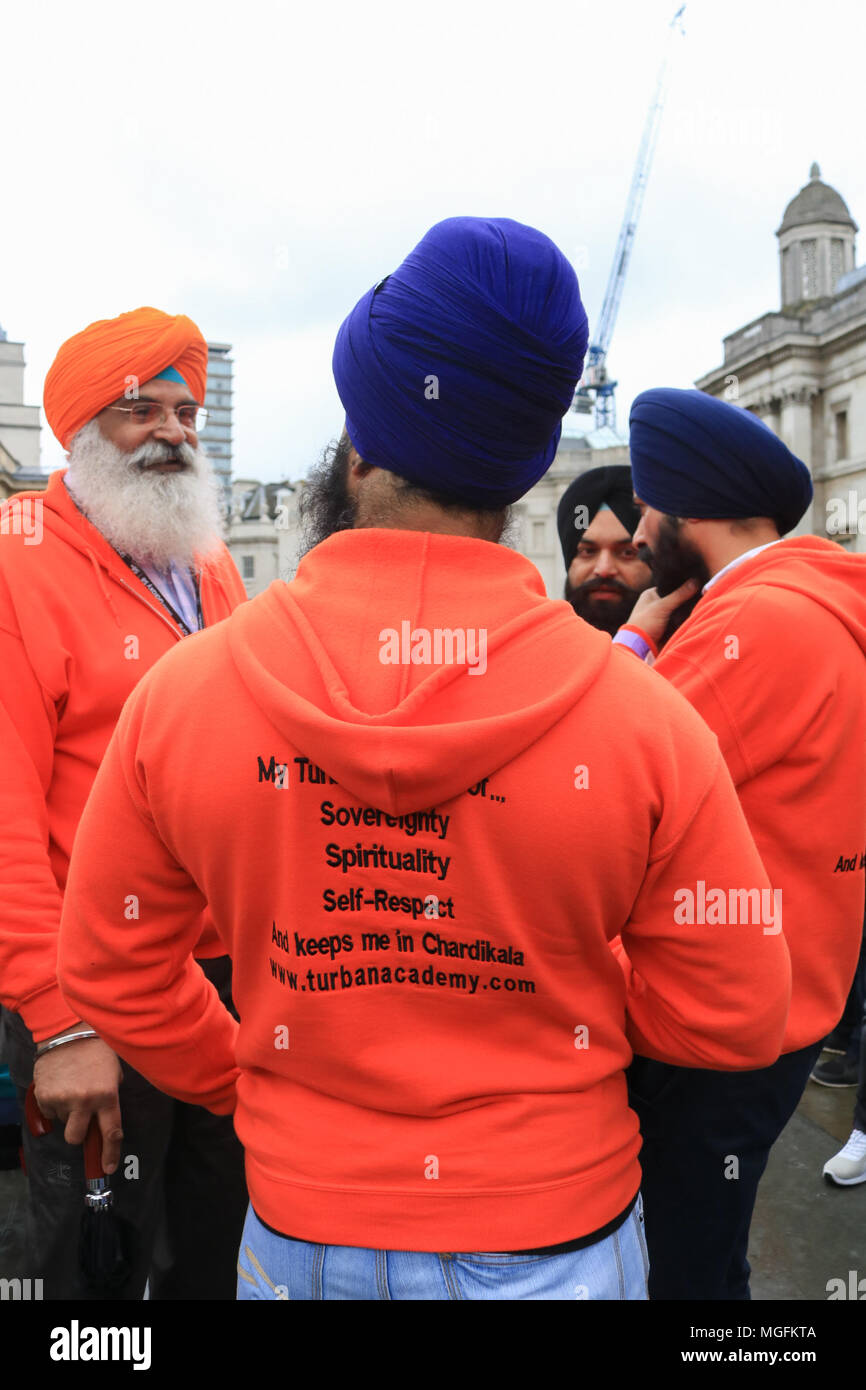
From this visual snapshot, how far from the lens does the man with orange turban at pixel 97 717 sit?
2084 millimetres

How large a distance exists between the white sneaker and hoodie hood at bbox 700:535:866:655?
2.66 metres

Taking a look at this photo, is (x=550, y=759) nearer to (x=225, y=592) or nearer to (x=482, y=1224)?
(x=482, y=1224)

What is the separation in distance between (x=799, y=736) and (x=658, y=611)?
98cm

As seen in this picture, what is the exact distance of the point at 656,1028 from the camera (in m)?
1.44

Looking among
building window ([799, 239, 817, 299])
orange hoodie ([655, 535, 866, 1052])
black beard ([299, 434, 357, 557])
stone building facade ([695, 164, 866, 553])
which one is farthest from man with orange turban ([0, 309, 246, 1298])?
building window ([799, 239, 817, 299])

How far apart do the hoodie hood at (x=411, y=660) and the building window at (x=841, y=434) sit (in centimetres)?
4181

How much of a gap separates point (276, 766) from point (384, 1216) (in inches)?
22.6

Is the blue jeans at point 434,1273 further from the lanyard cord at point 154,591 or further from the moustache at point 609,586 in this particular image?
the moustache at point 609,586

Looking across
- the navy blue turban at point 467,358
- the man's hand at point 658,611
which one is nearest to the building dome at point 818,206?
the man's hand at point 658,611

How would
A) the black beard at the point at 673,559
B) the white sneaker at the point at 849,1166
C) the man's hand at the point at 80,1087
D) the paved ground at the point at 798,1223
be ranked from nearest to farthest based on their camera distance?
the man's hand at the point at 80,1087, the black beard at the point at 673,559, the paved ground at the point at 798,1223, the white sneaker at the point at 849,1166

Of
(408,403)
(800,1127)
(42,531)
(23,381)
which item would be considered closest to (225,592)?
(42,531)

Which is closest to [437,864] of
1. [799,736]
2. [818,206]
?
[799,736]
